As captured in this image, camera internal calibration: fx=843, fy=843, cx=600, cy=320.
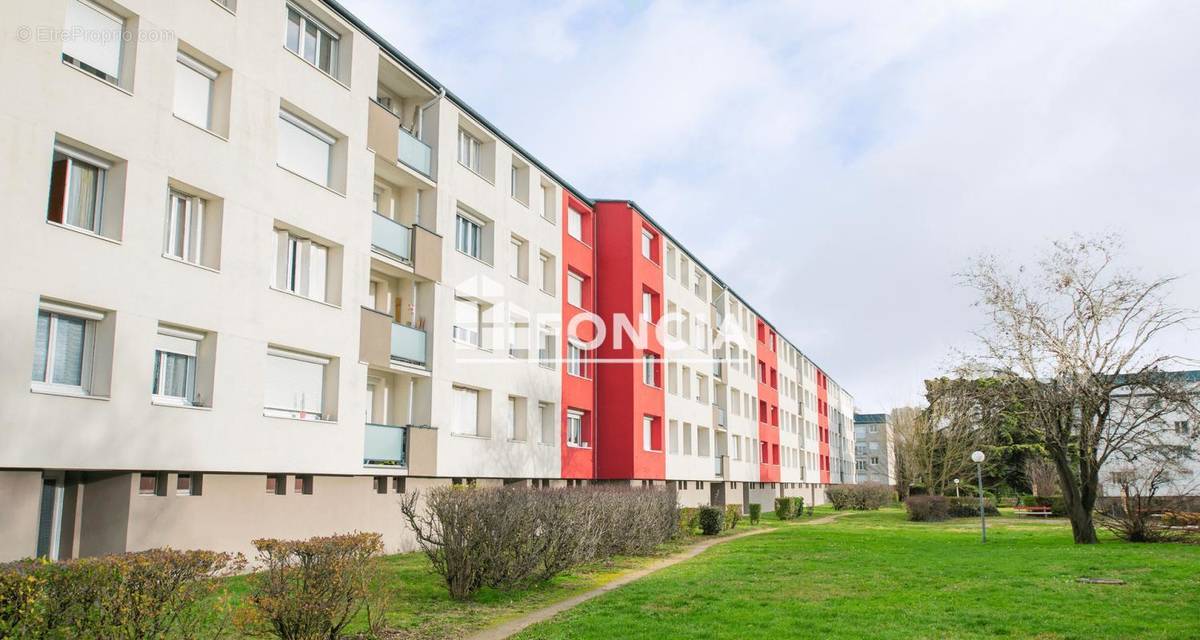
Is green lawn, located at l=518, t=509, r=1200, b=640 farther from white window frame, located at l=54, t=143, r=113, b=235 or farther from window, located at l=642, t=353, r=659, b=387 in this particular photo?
window, located at l=642, t=353, r=659, b=387

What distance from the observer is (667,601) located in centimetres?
1238

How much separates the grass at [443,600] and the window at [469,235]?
9740 millimetres

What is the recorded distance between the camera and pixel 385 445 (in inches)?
765

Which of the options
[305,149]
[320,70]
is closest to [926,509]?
[305,149]

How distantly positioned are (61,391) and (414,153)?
1093cm

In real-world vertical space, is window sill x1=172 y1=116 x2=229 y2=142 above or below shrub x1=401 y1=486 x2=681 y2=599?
above

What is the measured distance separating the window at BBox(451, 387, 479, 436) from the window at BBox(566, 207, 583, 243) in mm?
9018

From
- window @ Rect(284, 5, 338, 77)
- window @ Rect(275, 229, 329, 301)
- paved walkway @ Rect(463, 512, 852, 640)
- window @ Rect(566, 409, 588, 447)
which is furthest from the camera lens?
window @ Rect(566, 409, 588, 447)

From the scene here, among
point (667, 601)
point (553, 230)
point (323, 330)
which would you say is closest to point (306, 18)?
point (323, 330)

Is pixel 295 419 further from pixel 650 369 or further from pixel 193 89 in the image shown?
pixel 650 369

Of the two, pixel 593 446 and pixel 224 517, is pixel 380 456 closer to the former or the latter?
pixel 224 517

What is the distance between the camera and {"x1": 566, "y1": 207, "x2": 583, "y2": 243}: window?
3093 cm

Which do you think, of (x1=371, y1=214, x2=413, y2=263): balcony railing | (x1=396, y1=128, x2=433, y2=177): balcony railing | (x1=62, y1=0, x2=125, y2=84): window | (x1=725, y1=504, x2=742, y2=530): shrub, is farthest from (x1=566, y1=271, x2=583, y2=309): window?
(x1=62, y1=0, x2=125, y2=84): window

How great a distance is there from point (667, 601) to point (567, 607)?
4.82ft
